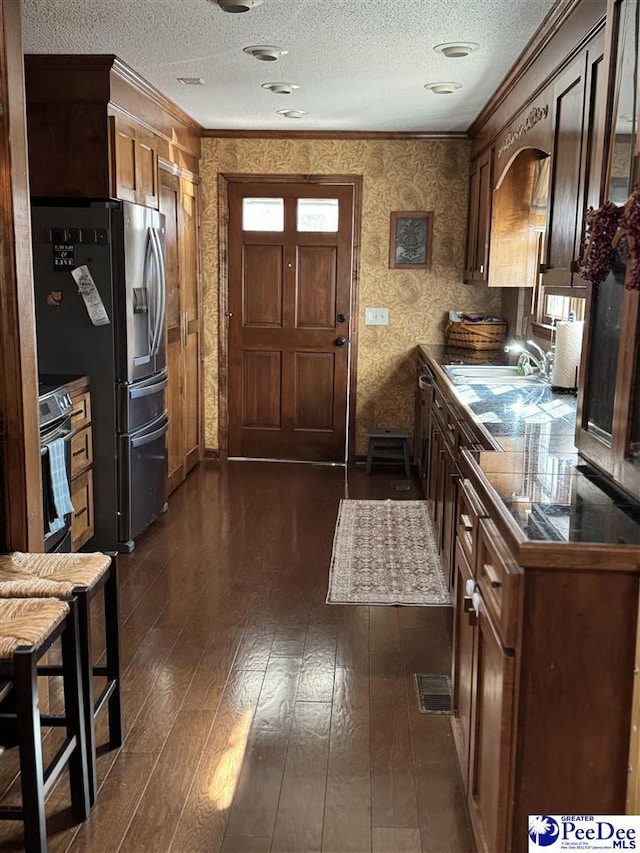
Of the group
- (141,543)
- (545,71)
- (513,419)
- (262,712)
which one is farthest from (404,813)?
(545,71)

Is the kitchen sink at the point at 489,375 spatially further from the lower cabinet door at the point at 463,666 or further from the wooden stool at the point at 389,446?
the lower cabinet door at the point at 463,666

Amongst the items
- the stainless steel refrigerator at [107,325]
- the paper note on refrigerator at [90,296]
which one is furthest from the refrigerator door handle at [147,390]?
the paper note on refrigerator at [90,296]

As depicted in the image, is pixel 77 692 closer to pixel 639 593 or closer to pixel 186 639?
pixel 186 639

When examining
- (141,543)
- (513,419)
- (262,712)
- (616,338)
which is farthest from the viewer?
(141,543)

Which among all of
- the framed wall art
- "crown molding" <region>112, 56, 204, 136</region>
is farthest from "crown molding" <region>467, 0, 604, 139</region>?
"crown molding" <region>112, 56, 204, 136</region>

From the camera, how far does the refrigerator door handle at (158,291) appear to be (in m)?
4.54

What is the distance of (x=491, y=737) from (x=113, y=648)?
122cm

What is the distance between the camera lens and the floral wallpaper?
6203mm

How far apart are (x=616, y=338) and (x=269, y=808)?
1564 mm

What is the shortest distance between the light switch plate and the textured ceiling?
1531 millimetres

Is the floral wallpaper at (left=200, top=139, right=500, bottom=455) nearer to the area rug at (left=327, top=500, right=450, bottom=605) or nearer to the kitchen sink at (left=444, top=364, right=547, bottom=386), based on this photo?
the area rug at (left=327, top=500, right=450, bottom=605)

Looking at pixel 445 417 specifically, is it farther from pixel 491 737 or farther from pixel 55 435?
pixel 491 737

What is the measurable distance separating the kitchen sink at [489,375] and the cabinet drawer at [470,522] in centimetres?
199

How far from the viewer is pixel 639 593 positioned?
161 cm
